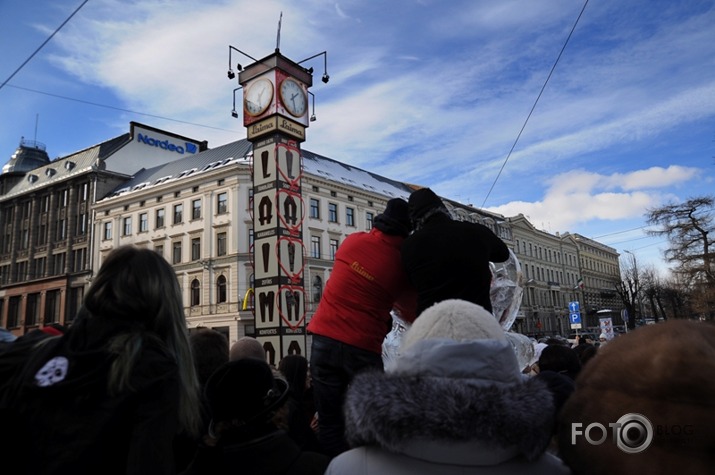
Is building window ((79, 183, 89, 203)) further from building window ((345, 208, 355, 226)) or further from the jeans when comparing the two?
the jeans

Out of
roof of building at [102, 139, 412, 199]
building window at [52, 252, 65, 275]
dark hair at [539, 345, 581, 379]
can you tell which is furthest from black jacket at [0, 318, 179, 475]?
building window at [52, 252, 65, 275]

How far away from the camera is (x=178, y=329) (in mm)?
2016

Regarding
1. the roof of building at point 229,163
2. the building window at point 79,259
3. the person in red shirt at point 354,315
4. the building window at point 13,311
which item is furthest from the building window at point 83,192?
the person in red shirt at point 354,315

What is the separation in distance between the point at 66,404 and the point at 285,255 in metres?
14.0

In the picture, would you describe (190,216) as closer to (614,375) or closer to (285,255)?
(285,255)

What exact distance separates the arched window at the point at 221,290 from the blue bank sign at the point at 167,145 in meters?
20.7

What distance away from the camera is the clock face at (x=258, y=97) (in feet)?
52.5

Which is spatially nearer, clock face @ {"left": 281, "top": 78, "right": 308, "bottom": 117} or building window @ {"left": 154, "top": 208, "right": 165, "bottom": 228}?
clock face @ {"left": 281, "top": 78, "right": 308, "bottom": 117}

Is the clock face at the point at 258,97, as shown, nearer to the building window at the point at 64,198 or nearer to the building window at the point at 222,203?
the building window at the point at 222,203

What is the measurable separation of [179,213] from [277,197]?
2752cm

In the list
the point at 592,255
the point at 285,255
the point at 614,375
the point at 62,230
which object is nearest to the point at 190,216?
the point at 62,230

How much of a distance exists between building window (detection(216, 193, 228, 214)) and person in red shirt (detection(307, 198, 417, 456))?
118 ft

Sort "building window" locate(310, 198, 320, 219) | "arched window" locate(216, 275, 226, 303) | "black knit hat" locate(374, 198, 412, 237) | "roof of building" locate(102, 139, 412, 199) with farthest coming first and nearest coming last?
"roof of building" locate(102, 139, 412, 199) → "building window" locate(310, 198, 320, 219) → "arched window" locate(216, 275, 226, 303) → "black knit hat" locate(374, 198, 412, 237)

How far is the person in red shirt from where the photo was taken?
3094 mm
